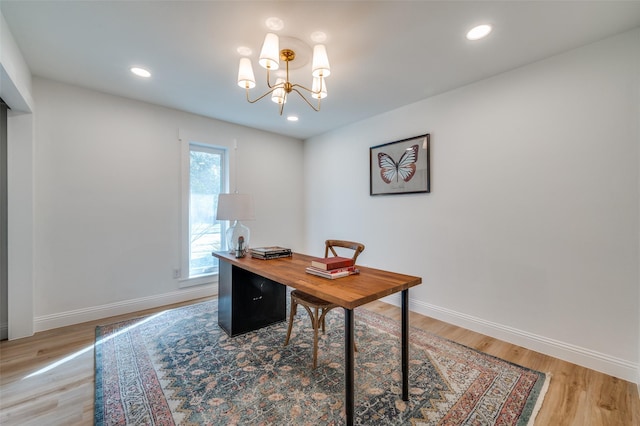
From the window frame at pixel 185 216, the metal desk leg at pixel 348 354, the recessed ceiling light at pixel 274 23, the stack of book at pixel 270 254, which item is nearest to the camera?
the metal desk leg at pixel 348 354

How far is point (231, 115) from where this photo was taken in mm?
3396

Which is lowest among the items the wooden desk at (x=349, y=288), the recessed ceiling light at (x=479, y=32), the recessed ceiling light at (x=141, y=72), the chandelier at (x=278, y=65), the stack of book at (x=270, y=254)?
the wooden desk at (x=349, y=288)

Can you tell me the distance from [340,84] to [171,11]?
1433 millimetres

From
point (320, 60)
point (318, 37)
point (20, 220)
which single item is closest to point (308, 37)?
point (318, 37)

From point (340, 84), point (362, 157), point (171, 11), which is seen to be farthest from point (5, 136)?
point (362, 157)

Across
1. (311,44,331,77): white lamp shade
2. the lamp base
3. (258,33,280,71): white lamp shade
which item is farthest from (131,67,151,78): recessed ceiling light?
(311,44,331,77): white lamp shade

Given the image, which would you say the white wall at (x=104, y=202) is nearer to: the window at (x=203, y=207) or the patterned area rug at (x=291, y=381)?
the window at (x=203, y=207)

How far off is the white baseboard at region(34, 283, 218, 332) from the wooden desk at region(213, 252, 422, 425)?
173cm

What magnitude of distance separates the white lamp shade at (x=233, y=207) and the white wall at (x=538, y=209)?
1.76 m

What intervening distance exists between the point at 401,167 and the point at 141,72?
2.72m

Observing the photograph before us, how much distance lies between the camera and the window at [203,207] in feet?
11.2

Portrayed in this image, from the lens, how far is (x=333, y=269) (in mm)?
1663

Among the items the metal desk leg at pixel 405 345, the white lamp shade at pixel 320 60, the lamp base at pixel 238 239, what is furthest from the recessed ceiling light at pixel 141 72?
the metal desk leg at pixel 405 345

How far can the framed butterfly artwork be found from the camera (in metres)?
2.87
